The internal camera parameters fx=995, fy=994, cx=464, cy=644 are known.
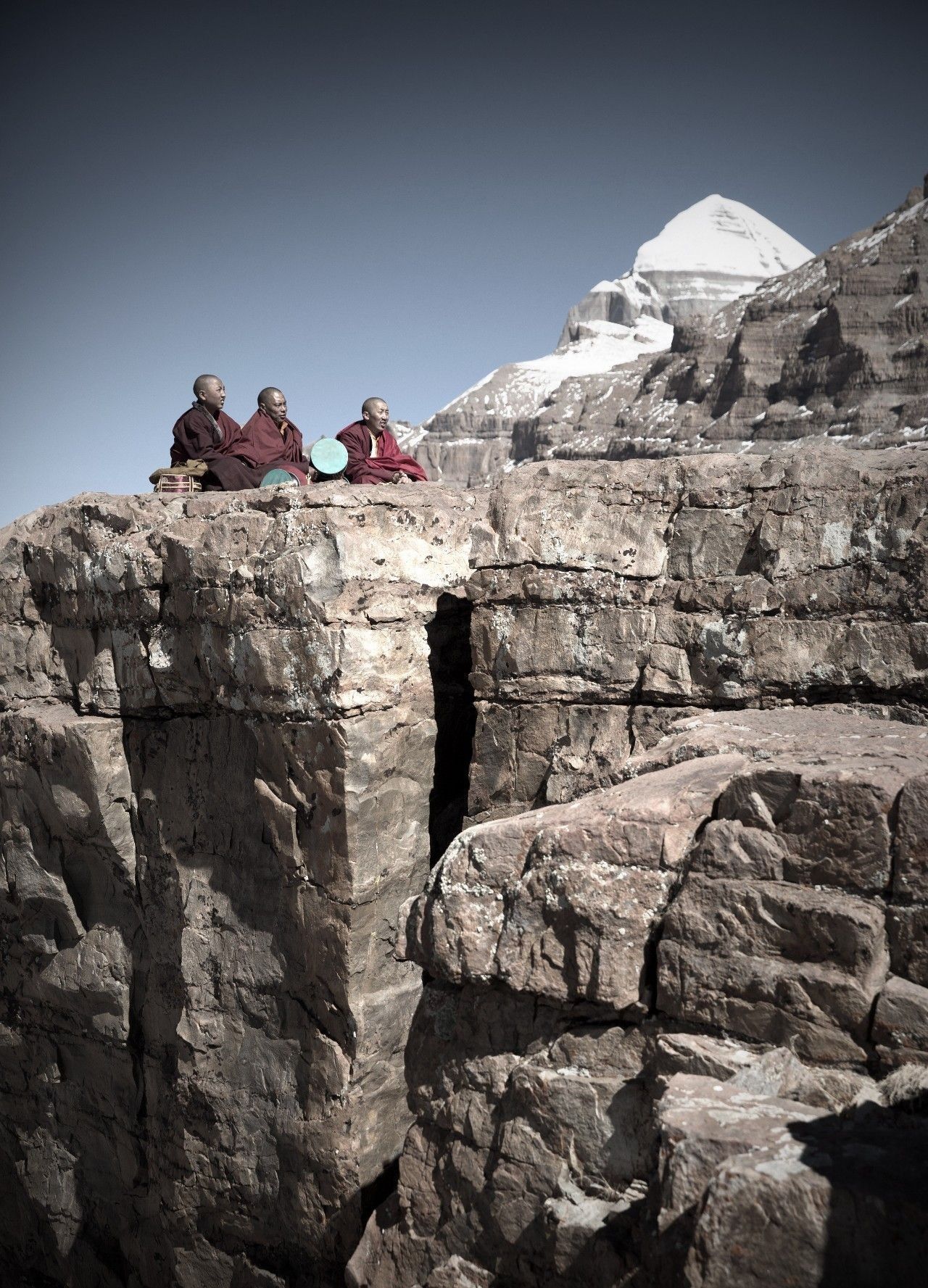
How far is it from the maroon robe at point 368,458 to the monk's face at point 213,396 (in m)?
1.06

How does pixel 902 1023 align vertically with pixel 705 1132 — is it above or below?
above

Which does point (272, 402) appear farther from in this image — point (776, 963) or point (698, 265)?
point (698, 265)

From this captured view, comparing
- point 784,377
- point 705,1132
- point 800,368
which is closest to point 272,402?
point 705,1132

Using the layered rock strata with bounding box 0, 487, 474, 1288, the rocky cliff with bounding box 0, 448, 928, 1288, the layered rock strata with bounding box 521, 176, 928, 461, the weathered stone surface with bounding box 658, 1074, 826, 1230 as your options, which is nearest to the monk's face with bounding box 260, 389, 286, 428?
the layered rock strata with bounding box 0, 487, 474, 1288

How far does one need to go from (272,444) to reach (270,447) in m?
0.05

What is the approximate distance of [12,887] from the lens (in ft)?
26.1

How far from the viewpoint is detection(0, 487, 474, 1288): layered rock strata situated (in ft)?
19.6

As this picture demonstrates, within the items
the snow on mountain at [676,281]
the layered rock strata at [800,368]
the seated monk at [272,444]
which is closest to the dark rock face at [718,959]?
the seated monk at [272,444]

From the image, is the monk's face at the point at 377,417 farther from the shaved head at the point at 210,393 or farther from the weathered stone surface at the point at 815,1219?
the weathered stone surface at the point at 815,1219

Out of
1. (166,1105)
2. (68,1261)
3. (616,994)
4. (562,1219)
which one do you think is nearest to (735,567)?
(616,994)

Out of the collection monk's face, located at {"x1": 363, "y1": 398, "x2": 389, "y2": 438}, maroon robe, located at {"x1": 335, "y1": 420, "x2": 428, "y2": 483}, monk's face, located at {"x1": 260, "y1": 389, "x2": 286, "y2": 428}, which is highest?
monk's face, located at {"x1": 260, "y1": 389, "x2": 286, "y2": 428}

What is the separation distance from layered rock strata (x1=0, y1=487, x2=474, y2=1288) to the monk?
682 millimetres

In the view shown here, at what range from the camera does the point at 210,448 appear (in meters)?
7.87

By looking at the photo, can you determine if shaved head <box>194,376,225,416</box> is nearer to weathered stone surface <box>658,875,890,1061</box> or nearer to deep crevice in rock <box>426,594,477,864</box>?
deep crevice in rock <box>426,594,477,864</box>
